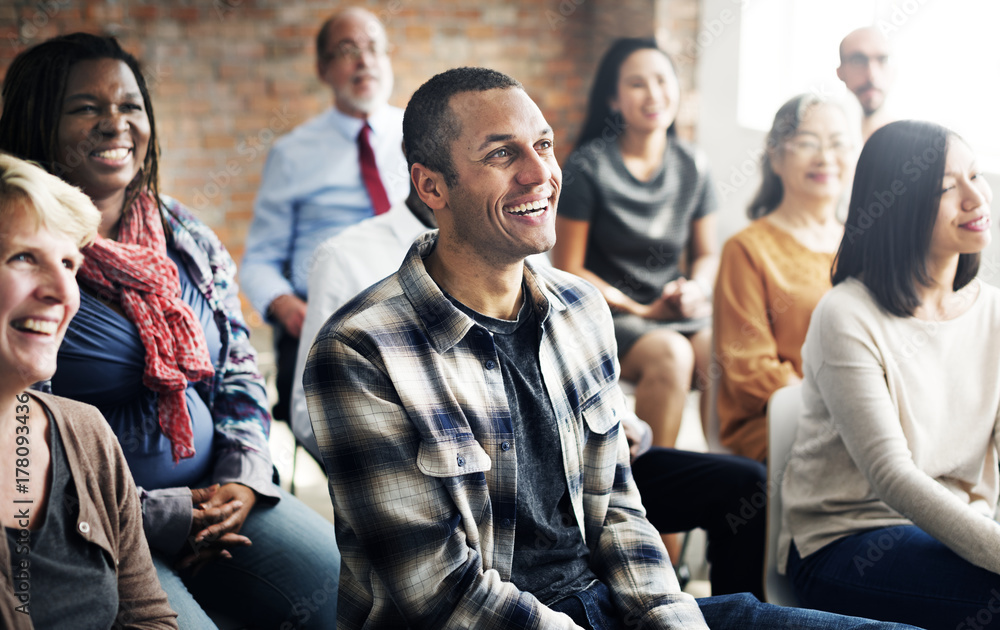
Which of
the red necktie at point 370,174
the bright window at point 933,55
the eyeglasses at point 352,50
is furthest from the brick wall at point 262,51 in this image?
the red necktie at point 370,174

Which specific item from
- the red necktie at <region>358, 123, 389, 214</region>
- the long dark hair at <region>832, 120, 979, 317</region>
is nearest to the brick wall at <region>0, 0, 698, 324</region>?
the red necktie at <region>358, 123, 389, 214</region>

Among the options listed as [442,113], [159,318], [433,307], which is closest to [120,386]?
[159,318]

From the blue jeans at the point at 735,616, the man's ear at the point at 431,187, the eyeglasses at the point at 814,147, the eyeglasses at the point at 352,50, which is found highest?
the eyeglasses at the point at 352,50

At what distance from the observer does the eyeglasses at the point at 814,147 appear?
235 centimetres

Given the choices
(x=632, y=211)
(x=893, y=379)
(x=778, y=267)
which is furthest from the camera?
(x=632, y=211)

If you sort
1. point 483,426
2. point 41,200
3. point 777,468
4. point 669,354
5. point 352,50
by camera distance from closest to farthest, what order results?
1. point 41,200
2. point 483,426
3. point 777,468
4. point 669,354
5. point 352,50

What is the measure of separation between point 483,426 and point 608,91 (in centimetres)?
199

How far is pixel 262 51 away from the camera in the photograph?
4.73 meters

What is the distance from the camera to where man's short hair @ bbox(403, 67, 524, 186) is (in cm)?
130

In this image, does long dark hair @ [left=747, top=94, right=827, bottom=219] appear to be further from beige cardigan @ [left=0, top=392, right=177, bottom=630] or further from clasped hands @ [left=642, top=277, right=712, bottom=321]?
beige cardigan @ [left=0, top=392, right=177, bottom=630]

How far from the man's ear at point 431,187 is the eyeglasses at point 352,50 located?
72.2 inches

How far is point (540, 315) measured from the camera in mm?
1370

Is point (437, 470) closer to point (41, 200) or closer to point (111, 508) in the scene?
point (111, 508)

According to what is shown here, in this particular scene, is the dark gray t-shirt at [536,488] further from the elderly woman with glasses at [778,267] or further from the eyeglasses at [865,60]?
the eyeglasses at [865,60]
